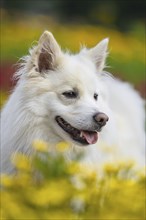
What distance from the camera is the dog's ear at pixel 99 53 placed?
A: 264 inches

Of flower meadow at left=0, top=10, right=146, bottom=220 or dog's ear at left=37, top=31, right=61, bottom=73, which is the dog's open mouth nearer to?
dog's ear at left=37, top=31, right=61, bottom=73

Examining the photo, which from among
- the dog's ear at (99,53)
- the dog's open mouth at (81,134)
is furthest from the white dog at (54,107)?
the dog's ear at (99,53)

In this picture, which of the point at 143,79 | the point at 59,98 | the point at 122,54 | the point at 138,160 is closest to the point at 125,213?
the point at 59,98

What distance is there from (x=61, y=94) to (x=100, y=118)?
1.37 ft

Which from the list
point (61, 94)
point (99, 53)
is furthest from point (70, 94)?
point (99, 53)

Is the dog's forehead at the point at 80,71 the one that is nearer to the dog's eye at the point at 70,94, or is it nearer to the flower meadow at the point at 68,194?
the dog's eye at the point at 70,94

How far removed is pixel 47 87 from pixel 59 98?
0.12 metres

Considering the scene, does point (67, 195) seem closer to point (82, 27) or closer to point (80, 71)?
point (80, 71)

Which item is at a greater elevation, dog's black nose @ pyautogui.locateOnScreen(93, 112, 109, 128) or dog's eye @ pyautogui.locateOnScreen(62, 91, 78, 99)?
dog's eye @ pyautogui.locateOnScreen(62, 91, 78, 99)

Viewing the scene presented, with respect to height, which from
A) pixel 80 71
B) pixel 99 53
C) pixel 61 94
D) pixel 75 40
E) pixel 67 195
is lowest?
pixel 75 40

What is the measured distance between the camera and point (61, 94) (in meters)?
6.27

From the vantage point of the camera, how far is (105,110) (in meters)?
6.59

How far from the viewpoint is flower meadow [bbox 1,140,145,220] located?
365cm

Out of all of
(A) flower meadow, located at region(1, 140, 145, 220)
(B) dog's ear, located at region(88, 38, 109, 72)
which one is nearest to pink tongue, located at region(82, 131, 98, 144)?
(B) dog's ear, located at region(88, 38, 109, 72)
